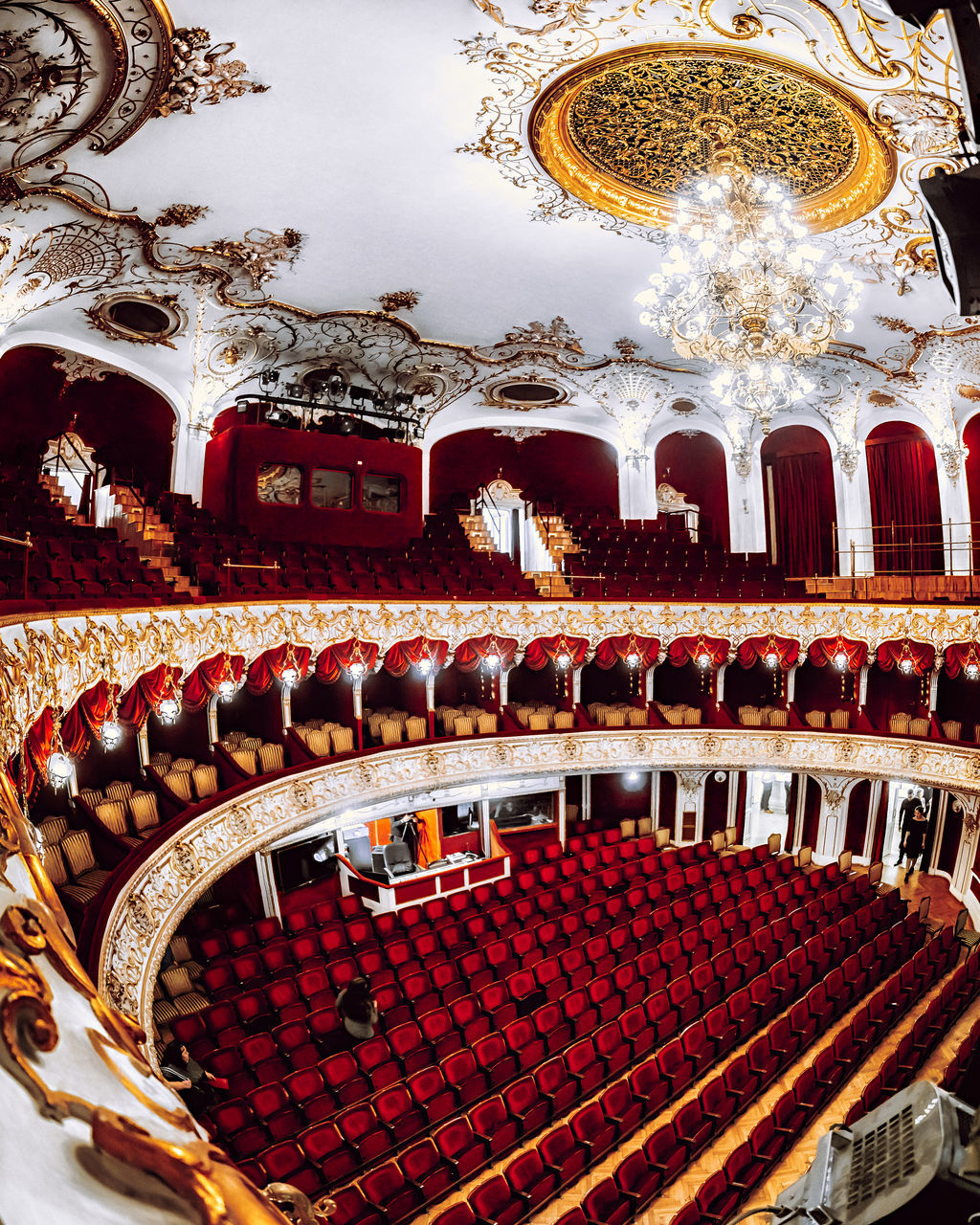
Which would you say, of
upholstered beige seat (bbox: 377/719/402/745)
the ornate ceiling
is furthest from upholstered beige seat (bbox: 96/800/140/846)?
the ornate ceiling

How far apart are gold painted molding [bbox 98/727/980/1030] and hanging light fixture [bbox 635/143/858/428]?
662cm

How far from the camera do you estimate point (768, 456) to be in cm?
1677

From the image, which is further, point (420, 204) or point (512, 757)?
point (512, 757)

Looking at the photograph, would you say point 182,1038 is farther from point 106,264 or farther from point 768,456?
point 768,456

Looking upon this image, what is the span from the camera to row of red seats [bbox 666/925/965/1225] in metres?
5.63

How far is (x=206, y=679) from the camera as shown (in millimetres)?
8695

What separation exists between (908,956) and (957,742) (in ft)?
11.5

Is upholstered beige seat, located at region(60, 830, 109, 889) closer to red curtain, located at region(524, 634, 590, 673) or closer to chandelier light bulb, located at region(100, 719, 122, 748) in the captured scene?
chandelier light bulb, located at region(100, 719, 122, 748)

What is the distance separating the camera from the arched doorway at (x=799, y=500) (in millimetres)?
16062

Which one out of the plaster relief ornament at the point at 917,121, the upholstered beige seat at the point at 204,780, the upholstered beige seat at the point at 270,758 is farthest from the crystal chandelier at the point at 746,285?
the upholstered beige seat at the point at 204,780

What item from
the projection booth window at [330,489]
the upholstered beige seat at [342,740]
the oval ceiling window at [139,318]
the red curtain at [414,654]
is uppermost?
the oval ceiling window at [139,318]

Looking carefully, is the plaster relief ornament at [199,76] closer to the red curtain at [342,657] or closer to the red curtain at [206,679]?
the red curtain at [206,679]

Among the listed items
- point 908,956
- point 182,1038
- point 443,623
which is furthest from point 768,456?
point 182,1038

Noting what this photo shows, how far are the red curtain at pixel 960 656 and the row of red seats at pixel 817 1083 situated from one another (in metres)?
4.04
